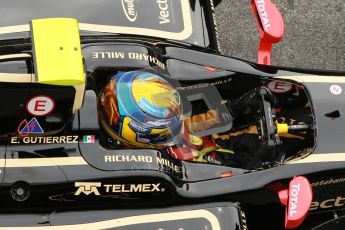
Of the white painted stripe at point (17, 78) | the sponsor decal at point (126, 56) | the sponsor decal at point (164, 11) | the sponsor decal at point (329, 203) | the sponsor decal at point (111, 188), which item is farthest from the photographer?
the sponsor decal at point (164, 11)

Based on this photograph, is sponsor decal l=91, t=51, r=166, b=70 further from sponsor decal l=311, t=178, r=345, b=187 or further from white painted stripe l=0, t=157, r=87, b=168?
sponsor decal l=311, t=178, r=345, b=187

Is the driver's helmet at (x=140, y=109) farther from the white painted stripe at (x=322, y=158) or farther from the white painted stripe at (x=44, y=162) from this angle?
the white painted stripe at (x=322, y=158)

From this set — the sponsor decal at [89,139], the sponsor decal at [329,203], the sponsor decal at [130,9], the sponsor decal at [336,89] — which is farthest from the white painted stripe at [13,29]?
the sponsor decal at [329,203]

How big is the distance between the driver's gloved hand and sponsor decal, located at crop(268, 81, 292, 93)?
0.46 feet

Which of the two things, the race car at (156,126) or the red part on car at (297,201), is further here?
the red part on car at (297,201)

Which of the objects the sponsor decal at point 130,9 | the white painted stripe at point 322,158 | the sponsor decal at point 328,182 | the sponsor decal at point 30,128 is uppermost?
the sponsor decal at point 130,9

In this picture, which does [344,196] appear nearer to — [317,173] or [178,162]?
[317,173]

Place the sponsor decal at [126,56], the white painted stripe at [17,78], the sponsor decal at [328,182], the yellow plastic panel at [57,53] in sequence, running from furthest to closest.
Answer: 1. the sponsor decal at [328,182]
2. the sponsor decal at [126,56]
3. the white painted stripe at [17,78]
4. the yellow plastic panel at [57,53]

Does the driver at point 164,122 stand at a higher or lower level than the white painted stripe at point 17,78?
lower

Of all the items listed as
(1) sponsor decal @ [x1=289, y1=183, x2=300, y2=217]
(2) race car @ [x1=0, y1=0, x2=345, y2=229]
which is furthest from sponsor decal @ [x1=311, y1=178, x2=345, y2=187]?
(1) sponsor decal @ [x1=289, y1=183, x2=300, y2=217]

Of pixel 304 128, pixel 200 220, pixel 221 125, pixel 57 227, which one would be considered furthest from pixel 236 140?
pixel 57 227

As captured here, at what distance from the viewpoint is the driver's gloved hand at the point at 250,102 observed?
3.67 metres

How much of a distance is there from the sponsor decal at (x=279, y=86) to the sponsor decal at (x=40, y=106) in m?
1.45

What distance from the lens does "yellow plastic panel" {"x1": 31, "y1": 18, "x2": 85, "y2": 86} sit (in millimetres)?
2875
